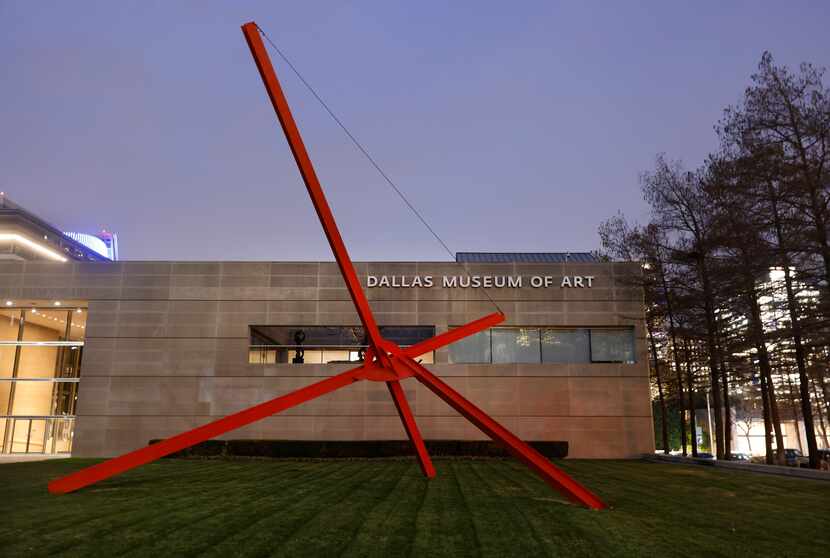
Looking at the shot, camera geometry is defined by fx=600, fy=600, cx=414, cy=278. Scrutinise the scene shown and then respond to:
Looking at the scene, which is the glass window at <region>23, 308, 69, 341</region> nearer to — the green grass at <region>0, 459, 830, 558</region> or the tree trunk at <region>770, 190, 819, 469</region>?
→ the green grass at <region>0, 459, 830, 558</region>

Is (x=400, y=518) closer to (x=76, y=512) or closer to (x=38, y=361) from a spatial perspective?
(x=76, y=512)

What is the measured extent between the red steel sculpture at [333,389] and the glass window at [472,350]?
12.2m

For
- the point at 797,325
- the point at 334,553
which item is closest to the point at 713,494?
the point at 797,325

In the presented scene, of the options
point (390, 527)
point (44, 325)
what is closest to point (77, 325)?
point (44, 325)

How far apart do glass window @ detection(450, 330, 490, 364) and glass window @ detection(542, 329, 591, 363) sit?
266 centimetres

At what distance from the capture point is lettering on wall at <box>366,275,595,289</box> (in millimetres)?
28000

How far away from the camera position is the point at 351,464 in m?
21.8

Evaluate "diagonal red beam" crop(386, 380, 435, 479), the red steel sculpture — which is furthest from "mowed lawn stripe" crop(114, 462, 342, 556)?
"diagonal red beam" crop(386, 380, 435, 479)

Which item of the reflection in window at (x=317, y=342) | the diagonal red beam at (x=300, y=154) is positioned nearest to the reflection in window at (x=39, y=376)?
the reflection in window at (x=317, y=342)

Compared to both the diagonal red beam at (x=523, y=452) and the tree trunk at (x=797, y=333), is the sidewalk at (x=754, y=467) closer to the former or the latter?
the tree trunk at (x=797, y=333)

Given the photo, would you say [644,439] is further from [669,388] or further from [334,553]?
[334,553]

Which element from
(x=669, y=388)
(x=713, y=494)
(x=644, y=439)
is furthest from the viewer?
(x=669, y=388)

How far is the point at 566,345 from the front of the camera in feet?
90.8

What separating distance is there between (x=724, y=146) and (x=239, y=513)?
64.6ft
